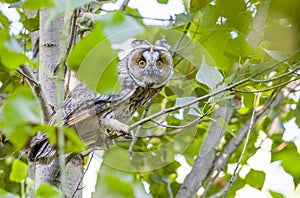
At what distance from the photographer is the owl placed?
1662 millimetres

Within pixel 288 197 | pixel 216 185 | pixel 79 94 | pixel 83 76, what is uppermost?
pixel 83 76

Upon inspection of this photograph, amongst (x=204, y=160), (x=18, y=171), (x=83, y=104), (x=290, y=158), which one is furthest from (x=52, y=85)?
(x=18, y=171)

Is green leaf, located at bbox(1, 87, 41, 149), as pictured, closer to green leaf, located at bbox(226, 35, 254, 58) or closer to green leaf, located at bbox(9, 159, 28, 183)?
green leaf, located at bbox(9, 159, 28, 183)

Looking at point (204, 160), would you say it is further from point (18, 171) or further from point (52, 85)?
point (18, 171)

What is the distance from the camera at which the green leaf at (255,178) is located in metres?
1.87

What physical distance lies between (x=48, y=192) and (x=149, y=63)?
1091 mm

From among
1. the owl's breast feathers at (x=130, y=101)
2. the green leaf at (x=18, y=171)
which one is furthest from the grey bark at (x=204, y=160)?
the green leaf at (x=18, y=171)

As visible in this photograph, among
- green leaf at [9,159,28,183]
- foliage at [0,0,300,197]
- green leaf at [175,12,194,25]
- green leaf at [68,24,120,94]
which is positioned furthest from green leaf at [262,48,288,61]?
green leaf at [9,159,28,183]

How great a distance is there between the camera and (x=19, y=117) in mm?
615

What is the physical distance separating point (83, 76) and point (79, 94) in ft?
1.45

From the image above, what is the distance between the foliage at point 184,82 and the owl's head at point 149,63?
0.15 ft

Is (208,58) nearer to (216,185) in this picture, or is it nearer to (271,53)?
(271,53)

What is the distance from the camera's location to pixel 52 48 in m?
1.66

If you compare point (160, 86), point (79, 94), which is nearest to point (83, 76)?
point (79, 94)
